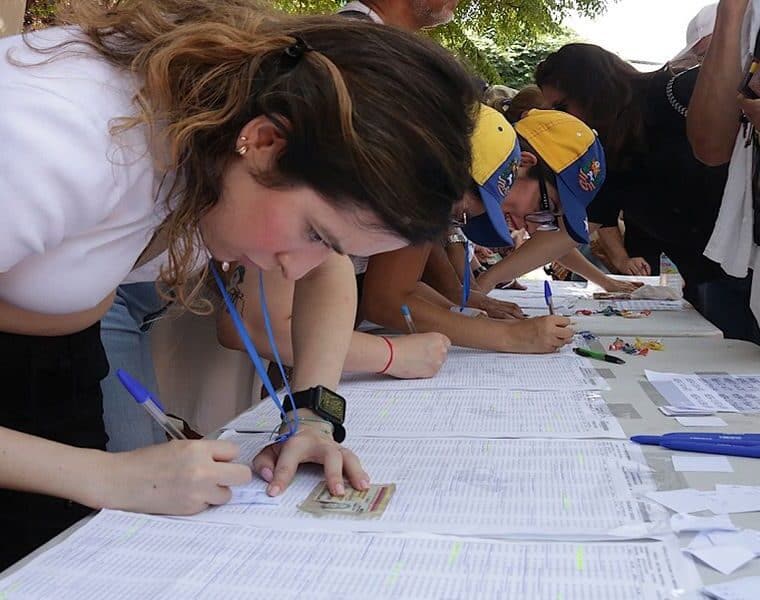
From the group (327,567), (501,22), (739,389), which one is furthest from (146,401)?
(501,22)

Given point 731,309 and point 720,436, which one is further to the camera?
point 731,309

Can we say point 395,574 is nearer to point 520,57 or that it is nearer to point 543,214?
point 543,214

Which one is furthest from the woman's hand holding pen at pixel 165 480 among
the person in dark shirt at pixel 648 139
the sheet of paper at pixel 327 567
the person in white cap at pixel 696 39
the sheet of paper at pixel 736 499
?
the person in white cap at pixel 696 39

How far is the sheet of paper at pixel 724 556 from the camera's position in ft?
2.55

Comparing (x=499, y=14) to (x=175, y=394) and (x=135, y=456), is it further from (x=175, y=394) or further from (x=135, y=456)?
(x=135, y=456)

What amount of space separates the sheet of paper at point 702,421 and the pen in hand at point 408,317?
0.73 m

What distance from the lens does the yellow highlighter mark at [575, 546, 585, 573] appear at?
2.55 ft

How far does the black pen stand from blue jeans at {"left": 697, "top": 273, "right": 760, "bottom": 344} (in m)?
0.79

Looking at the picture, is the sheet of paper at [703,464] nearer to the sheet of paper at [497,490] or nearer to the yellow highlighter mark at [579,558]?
the sheet of paper at [497,490]

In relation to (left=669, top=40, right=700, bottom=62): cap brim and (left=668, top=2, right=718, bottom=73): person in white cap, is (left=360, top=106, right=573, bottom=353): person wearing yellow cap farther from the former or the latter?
(left=669, top=40, right=700, bottom=62): cap brim

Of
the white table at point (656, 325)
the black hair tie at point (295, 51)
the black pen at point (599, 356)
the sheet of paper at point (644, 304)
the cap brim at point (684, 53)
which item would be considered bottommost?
the sheet of paper at point (644, 304)

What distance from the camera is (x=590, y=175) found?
78.9 inches

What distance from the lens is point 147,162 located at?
2.91 ft

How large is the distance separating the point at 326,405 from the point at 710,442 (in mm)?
524
